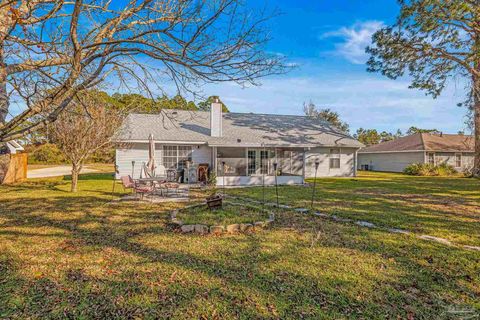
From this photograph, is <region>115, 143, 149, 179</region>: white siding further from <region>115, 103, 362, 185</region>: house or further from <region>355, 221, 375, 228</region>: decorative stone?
<region>355, 221, 375, 228</region>: decorative stone

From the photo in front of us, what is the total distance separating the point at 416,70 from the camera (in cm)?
1688

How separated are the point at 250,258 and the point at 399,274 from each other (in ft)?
7.36

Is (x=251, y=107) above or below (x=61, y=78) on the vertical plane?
above

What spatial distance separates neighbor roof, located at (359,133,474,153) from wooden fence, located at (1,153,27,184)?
32542mm

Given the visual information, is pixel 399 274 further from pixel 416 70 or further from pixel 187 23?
pixel 416 70

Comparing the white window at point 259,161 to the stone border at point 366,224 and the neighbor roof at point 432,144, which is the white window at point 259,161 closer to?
the stone border at point 366,224

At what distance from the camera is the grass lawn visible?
10.7ft

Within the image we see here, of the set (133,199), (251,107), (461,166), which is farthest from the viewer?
(251,107)

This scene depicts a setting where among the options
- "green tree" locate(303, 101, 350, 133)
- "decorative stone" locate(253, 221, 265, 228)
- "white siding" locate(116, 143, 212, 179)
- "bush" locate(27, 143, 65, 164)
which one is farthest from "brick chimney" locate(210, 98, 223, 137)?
"green tree" locate(303, 101, 350, 133)

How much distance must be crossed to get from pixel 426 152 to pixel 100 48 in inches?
1215

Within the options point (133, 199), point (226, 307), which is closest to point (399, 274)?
point (226, 307)

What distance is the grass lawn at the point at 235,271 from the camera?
10.7 ft

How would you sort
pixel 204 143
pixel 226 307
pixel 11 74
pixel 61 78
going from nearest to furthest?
pixel 226 307 < pixel 11 74 < pixel 61 78 < pixel 204 143

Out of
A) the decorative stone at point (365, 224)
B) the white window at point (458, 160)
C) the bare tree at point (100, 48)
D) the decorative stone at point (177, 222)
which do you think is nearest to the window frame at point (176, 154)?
the decorative stone at point (177, 222)
